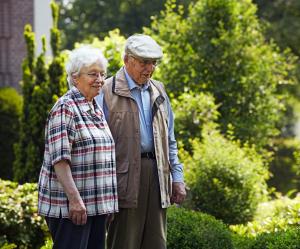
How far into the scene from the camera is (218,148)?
9141 millimetres

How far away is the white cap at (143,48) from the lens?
16.1 feet

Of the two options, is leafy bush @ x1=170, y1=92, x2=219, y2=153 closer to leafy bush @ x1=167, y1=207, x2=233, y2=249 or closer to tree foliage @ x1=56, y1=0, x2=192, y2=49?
leafy bush @ x1=167, y1=207, x2=233, y2=249

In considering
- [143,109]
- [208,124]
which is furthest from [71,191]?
[208,124]

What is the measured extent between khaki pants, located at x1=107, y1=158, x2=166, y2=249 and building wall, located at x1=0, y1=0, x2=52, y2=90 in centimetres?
1267

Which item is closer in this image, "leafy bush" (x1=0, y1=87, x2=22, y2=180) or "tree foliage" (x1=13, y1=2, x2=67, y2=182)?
"tree foliage" (x1=13, y1=2, x2=67, y2=182)

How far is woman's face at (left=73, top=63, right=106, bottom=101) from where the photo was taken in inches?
179

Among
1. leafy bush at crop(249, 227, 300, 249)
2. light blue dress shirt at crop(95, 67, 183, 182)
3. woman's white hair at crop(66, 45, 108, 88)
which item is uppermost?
woman's white hair at crop(66, 45, 108, 88)

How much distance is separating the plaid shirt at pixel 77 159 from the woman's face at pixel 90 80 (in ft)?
0.28

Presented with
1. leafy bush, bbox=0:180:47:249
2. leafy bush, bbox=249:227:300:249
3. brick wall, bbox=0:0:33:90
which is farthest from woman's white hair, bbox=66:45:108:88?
brick wall, bbox=0:0:33:90

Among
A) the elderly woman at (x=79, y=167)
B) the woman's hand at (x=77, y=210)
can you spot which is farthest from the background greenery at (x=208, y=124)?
the woman's hand at (x=77, y=210)

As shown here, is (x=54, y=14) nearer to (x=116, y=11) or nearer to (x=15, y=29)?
(x=15, y=29)

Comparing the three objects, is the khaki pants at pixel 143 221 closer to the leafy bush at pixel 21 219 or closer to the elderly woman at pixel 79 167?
the elderly woman at pixel 79 167

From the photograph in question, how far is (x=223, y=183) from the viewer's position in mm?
8984

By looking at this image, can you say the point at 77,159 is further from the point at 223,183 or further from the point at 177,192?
the point at 223,183
